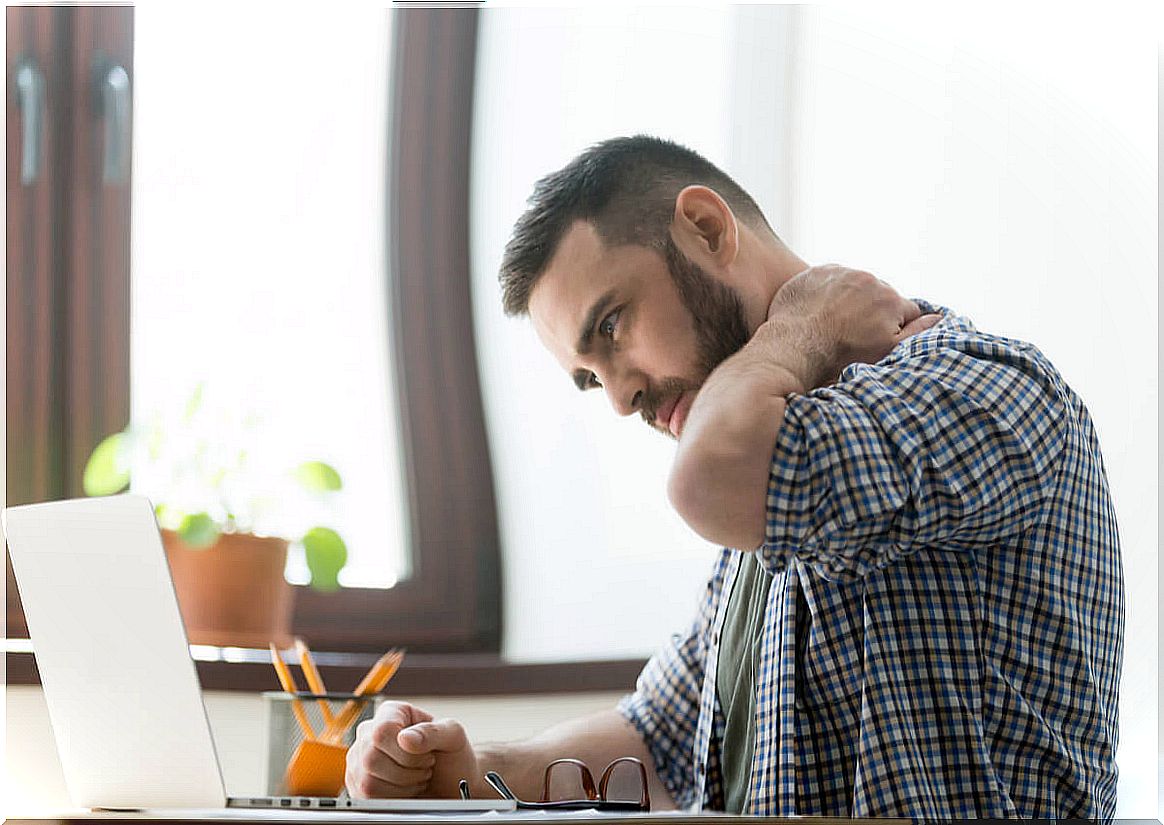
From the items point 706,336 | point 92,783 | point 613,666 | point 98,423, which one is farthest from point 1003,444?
point 98,423

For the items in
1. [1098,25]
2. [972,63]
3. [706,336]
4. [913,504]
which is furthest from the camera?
[972,63]

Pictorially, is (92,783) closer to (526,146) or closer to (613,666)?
(613,666)

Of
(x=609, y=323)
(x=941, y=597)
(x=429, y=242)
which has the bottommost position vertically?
(x=941, y=597)

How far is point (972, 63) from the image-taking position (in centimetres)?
157

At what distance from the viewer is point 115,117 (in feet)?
5.44

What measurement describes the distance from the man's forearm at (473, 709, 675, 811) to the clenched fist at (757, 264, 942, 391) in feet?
1.69

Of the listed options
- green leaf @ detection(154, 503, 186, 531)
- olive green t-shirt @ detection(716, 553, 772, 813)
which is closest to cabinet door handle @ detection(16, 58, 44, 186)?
green leaf @ detection(154, 503, 186, 531)

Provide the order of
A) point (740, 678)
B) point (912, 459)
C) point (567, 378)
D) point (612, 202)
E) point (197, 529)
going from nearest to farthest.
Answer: point (912, 459)
point (740, 678)
point (612, 202)
point (197, 529)
point (567, 378)

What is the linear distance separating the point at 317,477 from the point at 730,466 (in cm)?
87

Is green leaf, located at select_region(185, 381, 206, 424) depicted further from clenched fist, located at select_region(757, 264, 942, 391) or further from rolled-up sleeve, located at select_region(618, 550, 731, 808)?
clenched fist, located at select_region(757, 264, 942, 391)

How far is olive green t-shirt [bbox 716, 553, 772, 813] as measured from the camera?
1.08m

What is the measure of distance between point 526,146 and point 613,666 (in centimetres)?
78

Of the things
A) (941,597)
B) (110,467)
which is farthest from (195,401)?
(941,597)

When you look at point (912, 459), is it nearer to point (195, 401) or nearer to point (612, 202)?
point (612, 202)
